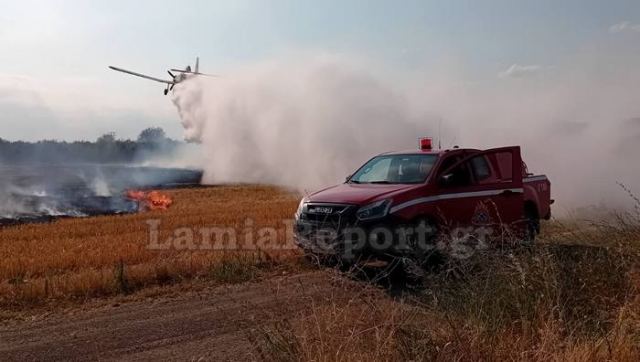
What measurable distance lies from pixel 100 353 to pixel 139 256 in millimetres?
5384

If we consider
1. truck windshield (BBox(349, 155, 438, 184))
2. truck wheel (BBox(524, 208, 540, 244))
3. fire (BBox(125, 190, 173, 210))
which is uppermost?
truck windshield (BBox(349, 155, 438, 184))

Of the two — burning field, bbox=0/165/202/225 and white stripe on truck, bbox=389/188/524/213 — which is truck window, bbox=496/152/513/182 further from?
burning field, bbox=0/165/202/225

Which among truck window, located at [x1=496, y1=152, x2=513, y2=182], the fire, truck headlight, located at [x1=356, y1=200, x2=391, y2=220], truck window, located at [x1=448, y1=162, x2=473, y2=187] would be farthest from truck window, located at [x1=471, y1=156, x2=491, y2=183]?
the fire

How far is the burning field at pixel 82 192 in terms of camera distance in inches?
1001

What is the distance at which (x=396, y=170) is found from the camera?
930cm

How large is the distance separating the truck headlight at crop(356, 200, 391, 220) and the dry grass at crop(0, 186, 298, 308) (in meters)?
2.11

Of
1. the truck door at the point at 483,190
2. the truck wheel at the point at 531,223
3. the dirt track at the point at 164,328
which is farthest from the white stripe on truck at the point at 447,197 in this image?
the dirt track at the point at 164,328

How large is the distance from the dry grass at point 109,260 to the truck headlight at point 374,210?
6.94 ft

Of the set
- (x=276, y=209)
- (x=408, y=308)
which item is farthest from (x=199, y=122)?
(x=408, y=308)

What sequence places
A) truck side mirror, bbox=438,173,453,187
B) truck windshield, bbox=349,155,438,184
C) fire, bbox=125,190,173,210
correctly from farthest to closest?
fire, bbox=125,190,173,210, truck windshield, bbox=349,155,438,184, truck side mirror, bbox=438,173,453,187

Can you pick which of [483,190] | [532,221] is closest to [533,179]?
[532,221]

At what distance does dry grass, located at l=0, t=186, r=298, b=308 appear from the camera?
7.97 meters

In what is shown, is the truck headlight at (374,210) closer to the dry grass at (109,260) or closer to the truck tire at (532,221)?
the dry grass at (109,260)

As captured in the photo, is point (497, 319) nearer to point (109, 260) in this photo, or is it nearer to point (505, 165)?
point (505, 165)
